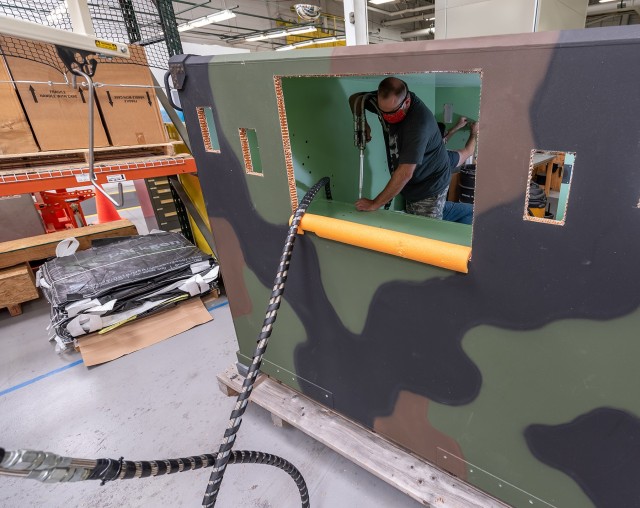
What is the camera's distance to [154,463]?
0.83 m

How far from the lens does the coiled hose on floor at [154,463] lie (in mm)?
570

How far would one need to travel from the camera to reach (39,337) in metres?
2.92

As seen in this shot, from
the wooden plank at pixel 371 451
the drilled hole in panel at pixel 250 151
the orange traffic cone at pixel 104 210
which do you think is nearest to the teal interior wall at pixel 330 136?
the drilled hole in panel at pixel 250 151

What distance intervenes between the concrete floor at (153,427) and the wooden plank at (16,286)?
0.32 meters

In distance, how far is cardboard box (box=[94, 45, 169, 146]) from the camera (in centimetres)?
269

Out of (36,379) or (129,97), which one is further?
(129,97)

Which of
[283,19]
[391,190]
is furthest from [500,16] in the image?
[283,19]

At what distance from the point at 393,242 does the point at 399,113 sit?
1.06m

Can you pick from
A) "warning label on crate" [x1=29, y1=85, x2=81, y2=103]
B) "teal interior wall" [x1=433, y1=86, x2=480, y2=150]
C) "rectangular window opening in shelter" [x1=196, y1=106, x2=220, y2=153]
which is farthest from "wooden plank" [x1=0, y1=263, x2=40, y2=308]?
"teal interior wall" [x1=433, y1=86, x2=480, y2=150]

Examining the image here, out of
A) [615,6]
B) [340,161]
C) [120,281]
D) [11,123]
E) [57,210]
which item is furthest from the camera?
[615,6]

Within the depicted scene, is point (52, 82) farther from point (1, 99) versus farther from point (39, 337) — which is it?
point (39, 337)

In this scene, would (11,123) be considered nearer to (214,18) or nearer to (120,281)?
(120,281)

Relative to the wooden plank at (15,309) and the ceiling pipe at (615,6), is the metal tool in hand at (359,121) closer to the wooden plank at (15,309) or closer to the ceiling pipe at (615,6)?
the wooden plank at (15,309)

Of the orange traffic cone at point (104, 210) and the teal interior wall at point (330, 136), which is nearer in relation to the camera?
the teal interior wall at point (330, 136)
